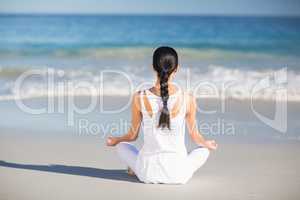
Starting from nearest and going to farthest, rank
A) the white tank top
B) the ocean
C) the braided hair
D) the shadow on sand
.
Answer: the braided hair, the white tank top, the shadow on sand, the ocean

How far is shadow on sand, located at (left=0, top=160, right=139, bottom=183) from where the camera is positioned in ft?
11.8

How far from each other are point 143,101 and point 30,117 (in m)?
2.03

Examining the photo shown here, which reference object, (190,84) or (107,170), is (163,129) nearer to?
(107,170)

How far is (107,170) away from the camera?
148 inches

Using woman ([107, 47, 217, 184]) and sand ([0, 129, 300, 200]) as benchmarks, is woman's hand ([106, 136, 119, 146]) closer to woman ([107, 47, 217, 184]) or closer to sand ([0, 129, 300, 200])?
woman ([107, 47, 217, 184])

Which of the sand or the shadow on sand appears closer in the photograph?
the sand

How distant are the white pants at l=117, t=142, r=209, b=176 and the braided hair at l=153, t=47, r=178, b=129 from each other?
0.23 meters

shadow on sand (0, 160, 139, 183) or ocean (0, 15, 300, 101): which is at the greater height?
ocean (0, 15, 300, 101)

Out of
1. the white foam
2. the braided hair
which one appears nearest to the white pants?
the braided hair

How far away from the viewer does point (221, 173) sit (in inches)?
146

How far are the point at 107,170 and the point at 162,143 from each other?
52cm

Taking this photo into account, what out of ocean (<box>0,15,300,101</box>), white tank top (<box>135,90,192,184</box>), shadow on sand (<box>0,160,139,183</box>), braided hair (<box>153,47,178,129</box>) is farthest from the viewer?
ocean (<box>0,15,300,101</box>)

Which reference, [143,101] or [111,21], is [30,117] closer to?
[143,101]
